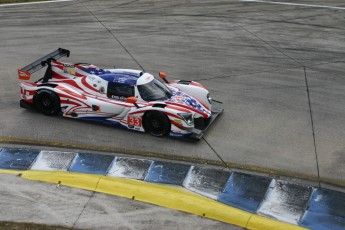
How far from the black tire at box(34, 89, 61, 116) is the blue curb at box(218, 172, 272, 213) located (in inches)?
220

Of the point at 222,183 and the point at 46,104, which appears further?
the point at 46,104

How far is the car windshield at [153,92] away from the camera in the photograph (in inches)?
591

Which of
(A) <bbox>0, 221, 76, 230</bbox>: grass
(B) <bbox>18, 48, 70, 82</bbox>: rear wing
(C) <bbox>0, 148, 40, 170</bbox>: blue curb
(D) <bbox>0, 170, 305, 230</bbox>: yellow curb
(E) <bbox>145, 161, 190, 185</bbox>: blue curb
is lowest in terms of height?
(A) <bbox>0, 221, 76, 230</bbox>: grass

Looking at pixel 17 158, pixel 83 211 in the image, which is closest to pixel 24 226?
pixel 83 211

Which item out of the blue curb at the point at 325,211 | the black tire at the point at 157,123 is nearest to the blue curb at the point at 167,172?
the black tire at the point at 157,123

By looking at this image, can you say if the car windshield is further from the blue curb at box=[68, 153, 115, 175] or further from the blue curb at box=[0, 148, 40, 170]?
the blue curb at box=[0, 148, 40, 170]

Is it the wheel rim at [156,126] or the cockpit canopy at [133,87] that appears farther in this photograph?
the cockpit canopy at [133,87]

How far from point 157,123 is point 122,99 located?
1246 millimetres

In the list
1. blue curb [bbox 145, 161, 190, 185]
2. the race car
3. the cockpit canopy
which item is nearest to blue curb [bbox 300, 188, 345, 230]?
blue curb [bbox 145, 161, 190, 185]

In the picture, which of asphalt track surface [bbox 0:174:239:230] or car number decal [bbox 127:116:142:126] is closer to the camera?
asphalt track surface [bbox 0:174:239:230]

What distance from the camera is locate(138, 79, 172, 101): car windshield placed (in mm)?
15008

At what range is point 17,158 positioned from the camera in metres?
13.6

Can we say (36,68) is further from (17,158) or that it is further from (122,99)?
(17,158)

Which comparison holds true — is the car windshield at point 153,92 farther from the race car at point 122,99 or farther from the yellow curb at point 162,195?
the yellow curb at point 162,195
